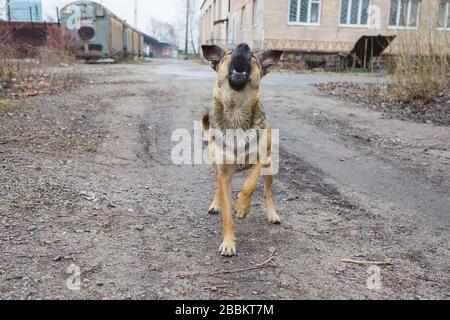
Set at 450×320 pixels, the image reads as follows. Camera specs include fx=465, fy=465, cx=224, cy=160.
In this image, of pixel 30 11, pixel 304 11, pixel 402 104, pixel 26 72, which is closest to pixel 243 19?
pixel 304 11

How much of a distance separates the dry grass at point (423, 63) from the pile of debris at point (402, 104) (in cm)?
18

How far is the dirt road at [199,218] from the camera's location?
292cm

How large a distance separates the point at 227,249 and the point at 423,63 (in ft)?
28.6

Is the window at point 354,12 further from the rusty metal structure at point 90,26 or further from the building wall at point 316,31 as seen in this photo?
the rusty metal structure at point 90,26

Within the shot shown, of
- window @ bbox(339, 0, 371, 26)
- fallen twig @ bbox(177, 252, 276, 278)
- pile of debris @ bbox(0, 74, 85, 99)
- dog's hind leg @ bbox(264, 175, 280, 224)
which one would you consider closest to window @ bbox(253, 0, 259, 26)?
window @ bbox(339, 0, 371, 26)

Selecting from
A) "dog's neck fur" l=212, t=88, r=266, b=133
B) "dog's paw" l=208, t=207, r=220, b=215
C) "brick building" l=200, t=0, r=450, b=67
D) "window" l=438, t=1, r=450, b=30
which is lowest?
"dog's paw" l=208, t=207, r=220, b=215

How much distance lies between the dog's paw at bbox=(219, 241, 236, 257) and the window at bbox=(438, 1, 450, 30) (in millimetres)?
9133

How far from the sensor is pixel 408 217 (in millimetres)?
4262

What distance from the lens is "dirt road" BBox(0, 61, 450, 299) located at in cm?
292

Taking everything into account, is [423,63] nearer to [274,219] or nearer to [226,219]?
[274,219]

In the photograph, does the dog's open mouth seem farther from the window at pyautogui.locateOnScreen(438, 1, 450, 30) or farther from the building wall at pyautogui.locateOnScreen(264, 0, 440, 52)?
the building wall at pyautogui.locateOnScreen(264, 0, 440, 52)

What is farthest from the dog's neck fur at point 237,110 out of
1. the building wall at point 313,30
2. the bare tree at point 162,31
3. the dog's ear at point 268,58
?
the bare tree at point 162,31

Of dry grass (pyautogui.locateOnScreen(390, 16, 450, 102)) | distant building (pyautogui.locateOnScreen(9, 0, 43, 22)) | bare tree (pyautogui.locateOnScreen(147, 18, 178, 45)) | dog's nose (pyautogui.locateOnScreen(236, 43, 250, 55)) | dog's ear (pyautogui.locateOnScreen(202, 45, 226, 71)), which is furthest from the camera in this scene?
bare tree (pyautogui.locateOnScreen(147, 18, 178, 45))
